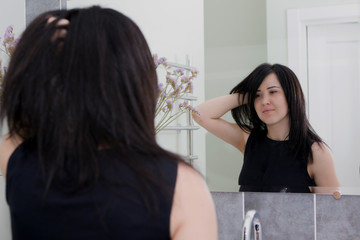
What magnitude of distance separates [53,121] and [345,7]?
1.05 meters

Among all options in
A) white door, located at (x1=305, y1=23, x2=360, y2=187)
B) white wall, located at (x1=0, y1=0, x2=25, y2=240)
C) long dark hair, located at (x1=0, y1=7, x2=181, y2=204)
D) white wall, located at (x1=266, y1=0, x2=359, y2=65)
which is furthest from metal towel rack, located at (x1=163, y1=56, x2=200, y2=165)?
long dark hair, located at (x1=0, y1=7, x2=181, y2=204)

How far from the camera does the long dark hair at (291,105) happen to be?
1371 mm

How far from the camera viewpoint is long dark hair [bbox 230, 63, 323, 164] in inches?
54.0

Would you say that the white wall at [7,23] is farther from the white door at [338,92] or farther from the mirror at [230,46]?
the white door at [338,92]

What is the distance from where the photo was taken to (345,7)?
134 cm

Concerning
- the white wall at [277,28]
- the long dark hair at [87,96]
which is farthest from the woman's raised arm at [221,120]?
the long dark hair at [87,96]

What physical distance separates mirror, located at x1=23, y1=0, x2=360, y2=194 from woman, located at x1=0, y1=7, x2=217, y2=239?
2.83 feet

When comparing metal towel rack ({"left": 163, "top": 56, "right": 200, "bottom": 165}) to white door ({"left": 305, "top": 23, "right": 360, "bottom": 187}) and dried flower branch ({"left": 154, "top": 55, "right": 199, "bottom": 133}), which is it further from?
white door ({"left": 305, "top": 23, "right": 360, "bottom": 187})

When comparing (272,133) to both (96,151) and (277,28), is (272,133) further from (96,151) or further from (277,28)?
(96,151)

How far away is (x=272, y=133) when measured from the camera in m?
1.42

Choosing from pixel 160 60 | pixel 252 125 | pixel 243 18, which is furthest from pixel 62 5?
pixel 252 125

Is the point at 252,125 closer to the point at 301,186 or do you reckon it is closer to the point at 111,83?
the point at 301,186

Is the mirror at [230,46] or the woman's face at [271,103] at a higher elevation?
the mirror at [230,46]

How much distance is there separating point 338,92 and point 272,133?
23 centimetres
